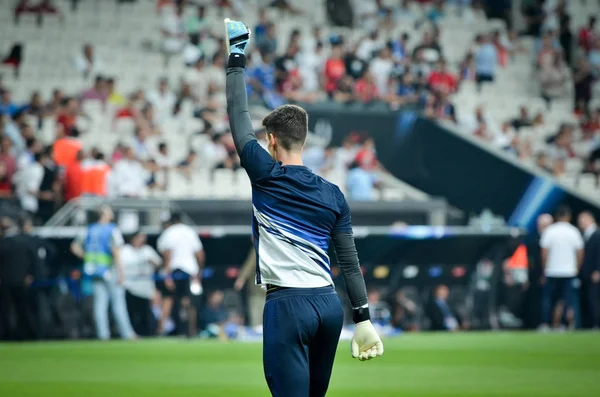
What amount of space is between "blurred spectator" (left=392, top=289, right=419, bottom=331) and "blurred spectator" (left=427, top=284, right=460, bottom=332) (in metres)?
0.35

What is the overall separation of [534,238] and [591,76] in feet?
33.7

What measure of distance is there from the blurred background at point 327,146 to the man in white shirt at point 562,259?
0.44ft

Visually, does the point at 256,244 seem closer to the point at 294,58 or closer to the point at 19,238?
the point at 19,238

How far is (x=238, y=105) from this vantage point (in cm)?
571

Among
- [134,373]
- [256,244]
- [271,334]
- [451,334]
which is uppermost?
[256,244]

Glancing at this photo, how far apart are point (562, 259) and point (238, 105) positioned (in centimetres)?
1662

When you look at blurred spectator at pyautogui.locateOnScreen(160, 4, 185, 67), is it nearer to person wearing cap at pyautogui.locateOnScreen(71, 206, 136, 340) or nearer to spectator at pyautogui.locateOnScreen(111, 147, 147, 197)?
spectator at pyautogui.locateOnScreen(111, 147, 147, 197)

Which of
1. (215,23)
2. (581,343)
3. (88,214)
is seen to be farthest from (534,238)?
(215,23)

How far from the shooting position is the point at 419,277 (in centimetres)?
2255

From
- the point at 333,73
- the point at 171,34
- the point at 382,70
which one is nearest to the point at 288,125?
the point at 333,73

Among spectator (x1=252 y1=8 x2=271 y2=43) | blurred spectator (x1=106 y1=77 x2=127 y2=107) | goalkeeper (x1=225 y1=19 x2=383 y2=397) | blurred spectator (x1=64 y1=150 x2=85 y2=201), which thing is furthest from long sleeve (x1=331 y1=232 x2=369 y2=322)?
spectator (x1=252 y1=8 x2=271 y2=43)

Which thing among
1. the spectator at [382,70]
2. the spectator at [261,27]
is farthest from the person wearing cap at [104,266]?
the spectator at [382,70]

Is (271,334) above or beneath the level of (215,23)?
beneath

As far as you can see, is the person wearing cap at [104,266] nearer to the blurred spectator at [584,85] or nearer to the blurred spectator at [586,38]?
the blurred spectator at [584,85]
